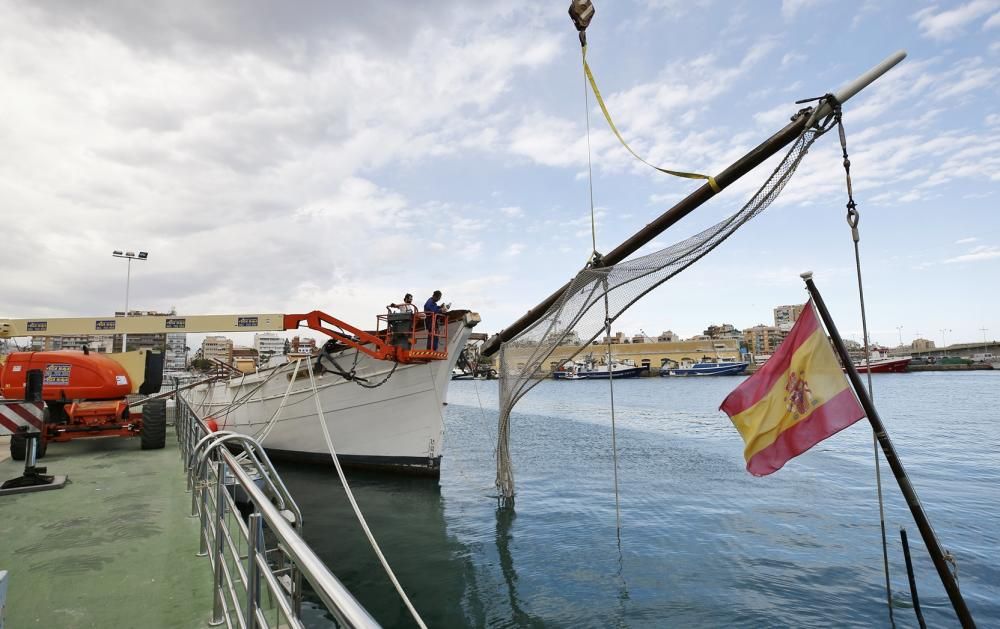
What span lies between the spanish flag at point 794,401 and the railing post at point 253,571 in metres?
3.94

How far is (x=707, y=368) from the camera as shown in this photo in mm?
94750

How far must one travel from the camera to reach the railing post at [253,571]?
206 centimetres

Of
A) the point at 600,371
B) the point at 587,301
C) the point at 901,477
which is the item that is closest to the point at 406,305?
the point at 587,301

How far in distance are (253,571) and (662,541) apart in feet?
25.4

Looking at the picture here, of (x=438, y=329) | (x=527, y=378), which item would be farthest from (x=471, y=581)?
(x=438, y=329)

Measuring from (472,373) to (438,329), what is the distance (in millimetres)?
1558

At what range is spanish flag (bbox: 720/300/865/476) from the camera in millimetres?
4293

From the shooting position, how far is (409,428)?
12.4 meters

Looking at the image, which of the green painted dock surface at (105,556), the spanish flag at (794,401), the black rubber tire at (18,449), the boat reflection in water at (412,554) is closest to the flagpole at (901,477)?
the spanish flag at (794,401)

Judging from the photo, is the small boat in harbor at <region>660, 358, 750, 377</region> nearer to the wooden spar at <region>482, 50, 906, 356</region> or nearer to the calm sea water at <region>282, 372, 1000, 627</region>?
the calm sea water at <region>282, 372, 1000, 627</region>

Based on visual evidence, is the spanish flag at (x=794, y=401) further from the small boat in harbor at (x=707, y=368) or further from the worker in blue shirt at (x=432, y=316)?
the small boat in harbor at (x=707, y=368)

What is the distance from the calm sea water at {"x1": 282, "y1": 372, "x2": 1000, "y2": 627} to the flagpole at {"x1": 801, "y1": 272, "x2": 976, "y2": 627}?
217 centimetres

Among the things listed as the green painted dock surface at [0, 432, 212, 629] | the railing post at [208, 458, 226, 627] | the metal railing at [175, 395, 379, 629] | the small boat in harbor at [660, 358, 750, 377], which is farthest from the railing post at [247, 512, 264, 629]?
the small boat in harbor at [660, 358, 750, 377]

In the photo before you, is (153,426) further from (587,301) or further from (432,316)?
(587,301)
